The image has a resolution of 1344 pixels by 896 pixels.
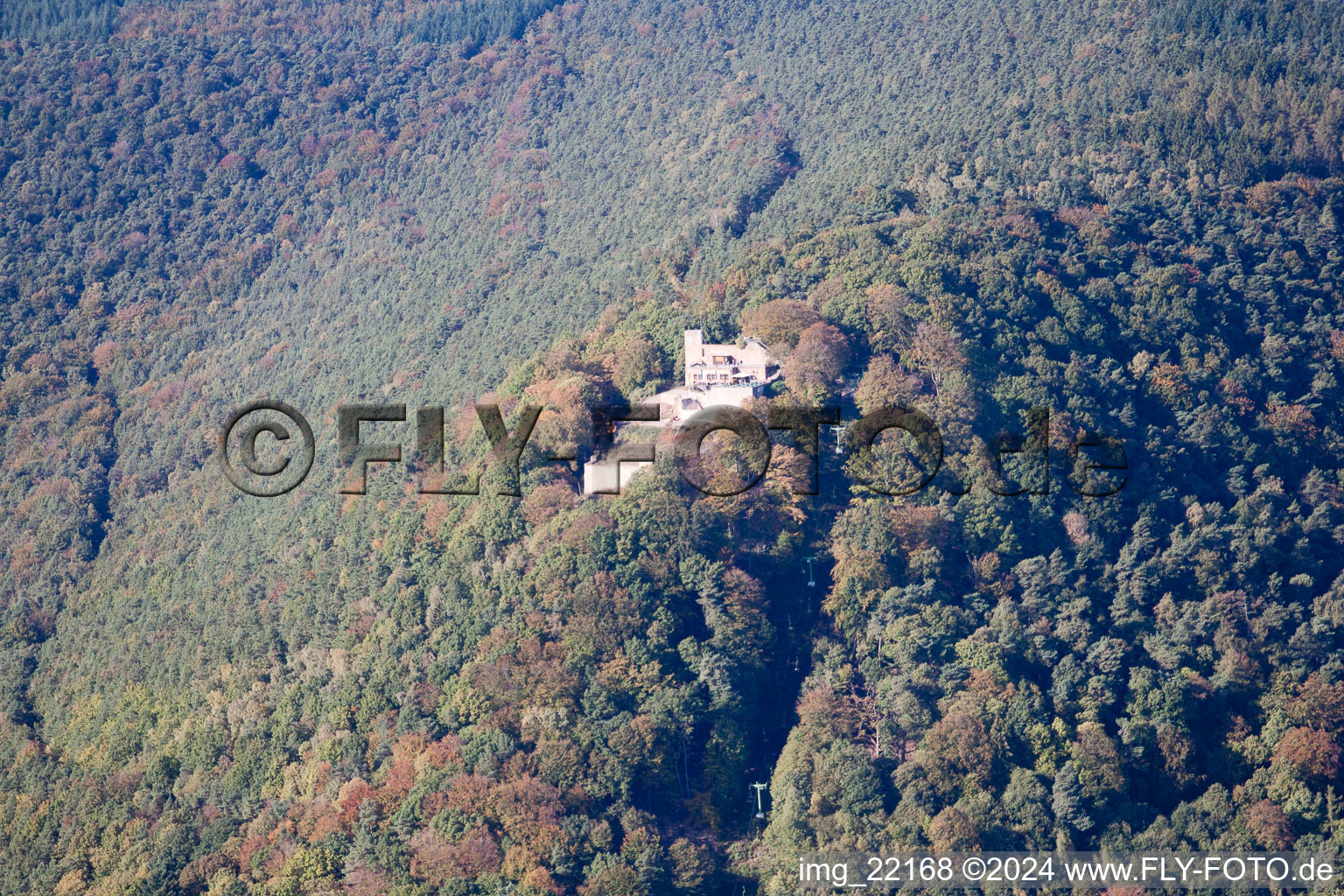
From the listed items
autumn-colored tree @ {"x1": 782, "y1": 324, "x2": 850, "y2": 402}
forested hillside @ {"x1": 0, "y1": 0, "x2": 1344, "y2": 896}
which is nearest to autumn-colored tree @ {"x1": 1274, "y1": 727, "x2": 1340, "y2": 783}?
forested hillside @ {"x1": 0, "y1": 0, "x2": 1344, "y2": 896}

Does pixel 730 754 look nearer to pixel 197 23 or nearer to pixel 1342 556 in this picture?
pixel 1342 556

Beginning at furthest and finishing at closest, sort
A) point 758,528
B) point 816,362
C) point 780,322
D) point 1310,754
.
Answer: point 780,322, point 816,362, point 758,528, point 1310,754

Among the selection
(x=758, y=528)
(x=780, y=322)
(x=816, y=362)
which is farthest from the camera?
(x=780, y=322)

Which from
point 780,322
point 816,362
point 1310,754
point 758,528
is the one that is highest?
point 780,322

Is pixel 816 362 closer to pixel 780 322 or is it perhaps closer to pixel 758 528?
pixel 780 322

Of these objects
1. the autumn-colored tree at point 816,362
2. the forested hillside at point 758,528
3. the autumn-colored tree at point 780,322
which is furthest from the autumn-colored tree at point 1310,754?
the autumn-colored tree at point 780,322

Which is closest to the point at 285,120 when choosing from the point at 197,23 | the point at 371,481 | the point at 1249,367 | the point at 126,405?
the point at 197,23

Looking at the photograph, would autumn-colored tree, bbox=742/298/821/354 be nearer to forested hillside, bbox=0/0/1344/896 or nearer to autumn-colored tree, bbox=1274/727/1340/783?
forested hillside, bbox=0/0/1344/896

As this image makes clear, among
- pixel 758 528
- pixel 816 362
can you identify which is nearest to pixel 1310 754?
pixel 758 528

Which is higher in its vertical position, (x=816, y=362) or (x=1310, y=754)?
(x=816, y=362)
